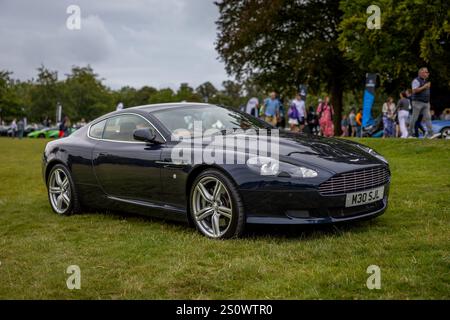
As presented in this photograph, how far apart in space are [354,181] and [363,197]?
0.67 ft

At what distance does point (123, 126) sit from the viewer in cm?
674

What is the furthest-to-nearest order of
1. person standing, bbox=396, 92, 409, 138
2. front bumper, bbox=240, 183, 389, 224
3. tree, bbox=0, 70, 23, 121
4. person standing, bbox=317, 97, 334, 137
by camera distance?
tree, bbox=0, 70, 23, 121 → person standing, bbox=317, 97, 334, 137 → person standing, bbox=396, 92, 409, 138 → front bumper, bbox=240, 183, 389, 224

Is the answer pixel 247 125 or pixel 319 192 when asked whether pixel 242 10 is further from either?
pixel 319 192

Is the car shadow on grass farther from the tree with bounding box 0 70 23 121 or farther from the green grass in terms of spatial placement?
the tree with bounding box 0 70 23 121

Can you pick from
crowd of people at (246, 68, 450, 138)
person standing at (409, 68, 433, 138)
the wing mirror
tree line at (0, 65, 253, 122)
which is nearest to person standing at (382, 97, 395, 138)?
crowd of people at (246, 68, 450, 138)

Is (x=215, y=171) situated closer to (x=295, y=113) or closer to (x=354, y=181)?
(x=354, y=181)

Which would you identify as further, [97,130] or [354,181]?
[97,130]

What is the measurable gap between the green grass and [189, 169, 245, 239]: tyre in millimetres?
159

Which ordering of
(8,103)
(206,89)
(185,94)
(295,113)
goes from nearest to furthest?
(295,113) → (8,103) → (185,94) → (206,89)

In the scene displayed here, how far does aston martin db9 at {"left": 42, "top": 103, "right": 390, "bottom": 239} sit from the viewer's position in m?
5.04

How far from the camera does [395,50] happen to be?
21.5 meters

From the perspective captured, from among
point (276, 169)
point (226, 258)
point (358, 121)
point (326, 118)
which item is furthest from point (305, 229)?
point (358, 121)

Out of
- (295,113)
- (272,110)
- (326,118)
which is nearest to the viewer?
(272,110)
